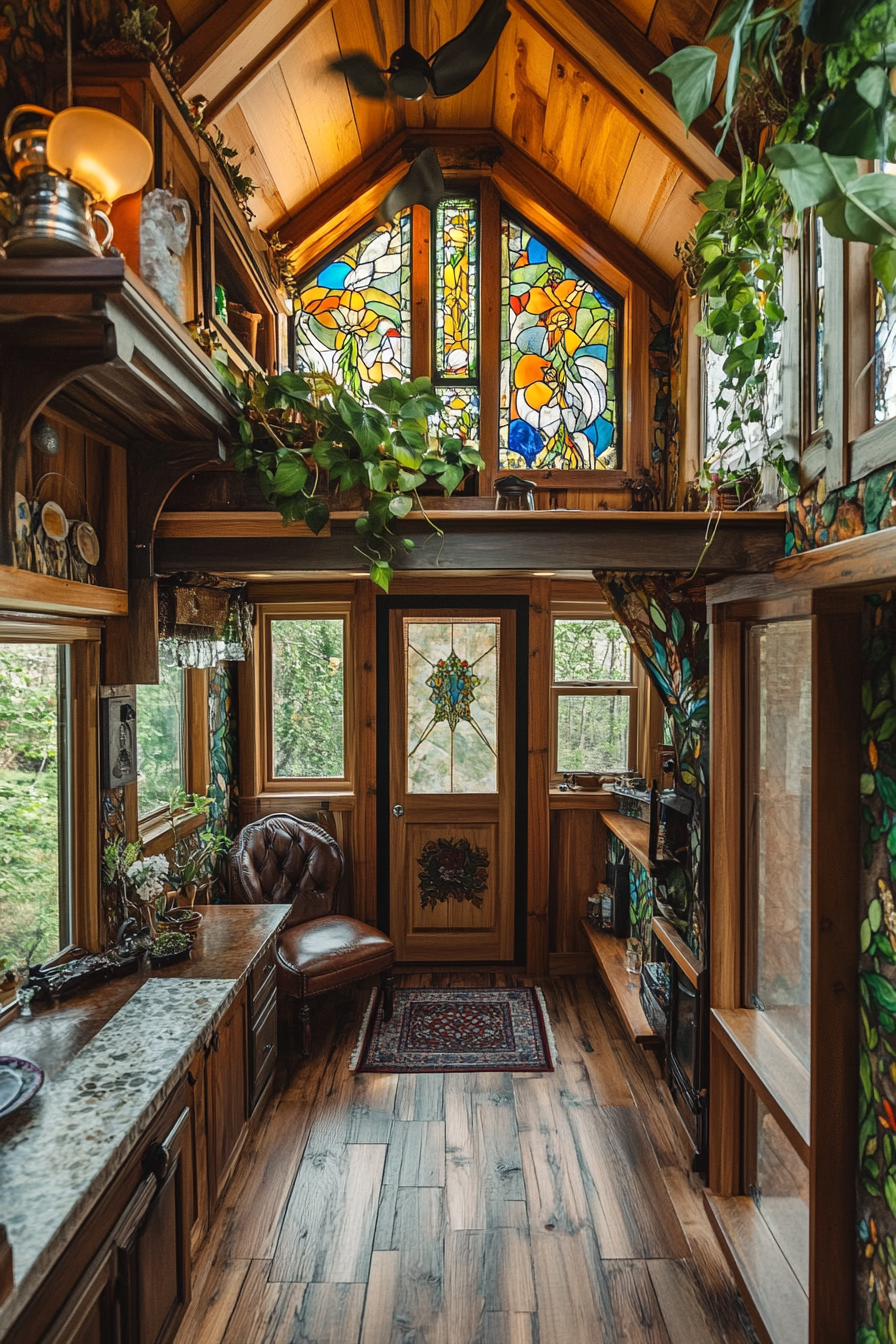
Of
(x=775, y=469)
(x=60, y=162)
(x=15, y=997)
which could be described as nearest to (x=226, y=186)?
(x=60, y=162)

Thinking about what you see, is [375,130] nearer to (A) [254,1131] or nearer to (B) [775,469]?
(B) [775,469]

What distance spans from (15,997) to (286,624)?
A: 265 cm

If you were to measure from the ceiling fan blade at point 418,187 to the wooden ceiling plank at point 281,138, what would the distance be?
0.60 metres

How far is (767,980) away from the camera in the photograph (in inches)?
94.1

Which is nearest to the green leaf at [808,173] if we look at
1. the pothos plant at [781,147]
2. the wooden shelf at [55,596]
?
the pothos plant at [781,147]

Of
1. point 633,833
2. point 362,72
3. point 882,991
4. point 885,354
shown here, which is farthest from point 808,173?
point 633,833

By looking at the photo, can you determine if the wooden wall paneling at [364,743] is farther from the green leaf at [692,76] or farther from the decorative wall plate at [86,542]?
the green leaf at [692,76]

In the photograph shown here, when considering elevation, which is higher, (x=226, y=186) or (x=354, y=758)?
(x=226, y=186)

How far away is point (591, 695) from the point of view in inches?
177

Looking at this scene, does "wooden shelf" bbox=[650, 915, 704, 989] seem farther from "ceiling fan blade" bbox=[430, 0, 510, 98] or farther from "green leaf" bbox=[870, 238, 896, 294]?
"ceiling fan blade" bbox=[430, 0, 510, 98]

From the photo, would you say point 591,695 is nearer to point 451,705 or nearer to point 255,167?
point 451,705

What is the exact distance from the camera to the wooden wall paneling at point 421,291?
3885mm

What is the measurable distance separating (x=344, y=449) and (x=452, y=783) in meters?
2.64

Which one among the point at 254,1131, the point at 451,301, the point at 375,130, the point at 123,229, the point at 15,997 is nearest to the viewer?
the point at 123,229
